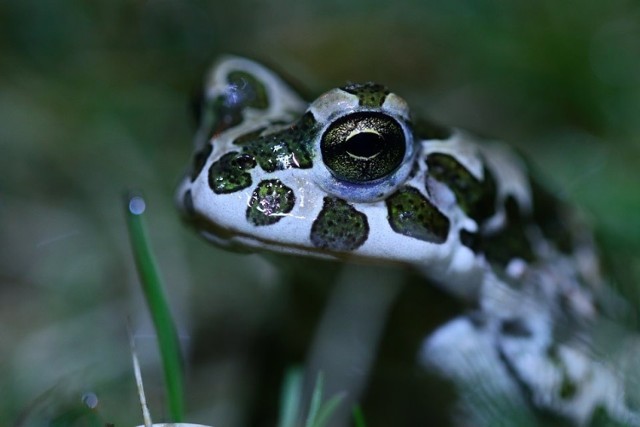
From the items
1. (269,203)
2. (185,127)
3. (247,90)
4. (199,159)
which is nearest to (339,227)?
(269,203)

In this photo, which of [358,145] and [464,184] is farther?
[464,184]

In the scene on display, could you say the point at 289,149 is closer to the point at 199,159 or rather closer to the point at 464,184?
the point at 199,159

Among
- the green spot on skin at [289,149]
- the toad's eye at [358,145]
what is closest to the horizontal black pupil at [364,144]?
the toad's eye at [358,145]

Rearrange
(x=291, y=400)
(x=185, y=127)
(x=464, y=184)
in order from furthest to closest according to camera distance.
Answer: (x=185, y=127), (x=464, y=184), (x=291, y=400)

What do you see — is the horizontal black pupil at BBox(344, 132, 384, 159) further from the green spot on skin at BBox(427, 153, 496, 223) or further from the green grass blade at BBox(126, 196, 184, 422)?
the green grass blade at BBox(126, 196, 184, 422)

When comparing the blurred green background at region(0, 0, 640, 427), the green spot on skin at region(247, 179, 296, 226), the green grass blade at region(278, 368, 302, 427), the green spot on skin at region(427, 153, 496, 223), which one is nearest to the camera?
the green spot on skin at region(247, 179, 296, 226)

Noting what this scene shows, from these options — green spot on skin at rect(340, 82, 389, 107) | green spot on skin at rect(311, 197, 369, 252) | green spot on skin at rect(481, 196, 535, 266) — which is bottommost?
green spot on skin at rect(481, 196, 535, 266)

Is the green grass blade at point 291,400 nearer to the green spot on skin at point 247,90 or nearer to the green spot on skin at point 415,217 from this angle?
the green spot on skin at point 415,217

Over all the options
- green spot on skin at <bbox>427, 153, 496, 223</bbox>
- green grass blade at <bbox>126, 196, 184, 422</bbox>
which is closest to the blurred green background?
green grass blade at <bbox>126, 196, 184, 422</bbox>
